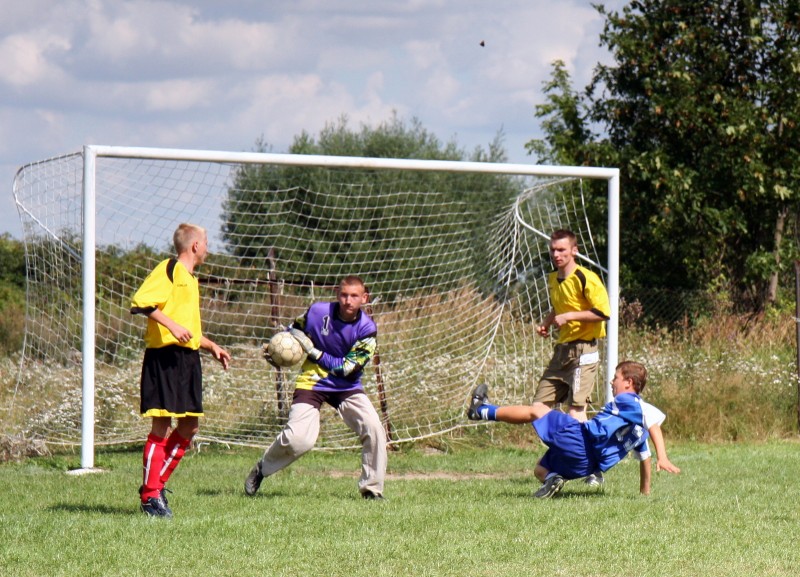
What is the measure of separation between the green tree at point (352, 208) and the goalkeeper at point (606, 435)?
388cm

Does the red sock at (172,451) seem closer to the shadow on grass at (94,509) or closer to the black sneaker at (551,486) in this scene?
the shadow on grass at (94,509)

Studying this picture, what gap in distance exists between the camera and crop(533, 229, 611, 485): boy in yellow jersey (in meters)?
8.34

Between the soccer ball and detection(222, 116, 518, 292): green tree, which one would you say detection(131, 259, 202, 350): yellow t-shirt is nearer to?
the soccer ball

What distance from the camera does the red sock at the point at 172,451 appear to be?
268 inches

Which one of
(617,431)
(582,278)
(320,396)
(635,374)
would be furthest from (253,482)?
(582,278)

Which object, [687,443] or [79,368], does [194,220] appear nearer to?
[79,368]

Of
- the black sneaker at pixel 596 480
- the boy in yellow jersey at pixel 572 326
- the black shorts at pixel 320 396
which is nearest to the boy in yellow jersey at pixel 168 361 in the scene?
the black shorts at pixel 320 396

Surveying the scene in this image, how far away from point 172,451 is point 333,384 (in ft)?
4.25

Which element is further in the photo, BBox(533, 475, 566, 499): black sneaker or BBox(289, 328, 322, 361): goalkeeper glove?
BBox(533, 475, 566, 499): black sneaker

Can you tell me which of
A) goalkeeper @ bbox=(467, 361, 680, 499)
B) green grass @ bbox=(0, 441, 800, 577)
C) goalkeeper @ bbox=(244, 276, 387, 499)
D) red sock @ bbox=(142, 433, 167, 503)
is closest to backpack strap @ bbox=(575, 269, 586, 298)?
goalkeeper @ bbox=(467, 361, 680, 499)

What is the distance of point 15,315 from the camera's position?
1681cm

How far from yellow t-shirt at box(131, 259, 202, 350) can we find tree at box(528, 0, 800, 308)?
1142 centimetres

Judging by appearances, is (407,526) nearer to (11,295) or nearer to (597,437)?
Answer: (597,437)

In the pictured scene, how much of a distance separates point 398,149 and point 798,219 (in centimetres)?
1173
